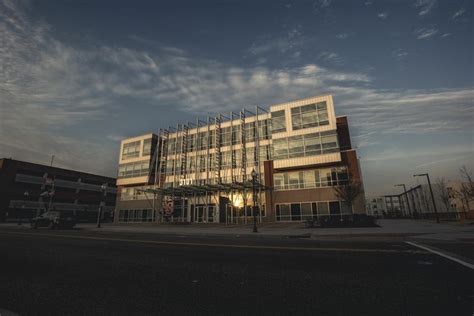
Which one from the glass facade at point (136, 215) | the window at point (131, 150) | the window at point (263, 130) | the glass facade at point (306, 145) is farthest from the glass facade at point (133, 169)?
the glass facade at point (306, 145)

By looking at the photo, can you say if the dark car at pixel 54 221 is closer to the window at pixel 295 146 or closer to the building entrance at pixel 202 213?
the building entrance at pixel 202 213

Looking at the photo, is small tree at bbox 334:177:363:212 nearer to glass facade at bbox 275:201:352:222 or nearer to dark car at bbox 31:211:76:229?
glass facade at bbox 275:201:352:222

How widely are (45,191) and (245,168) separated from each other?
4973cm

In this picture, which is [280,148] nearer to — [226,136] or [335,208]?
[226,136]

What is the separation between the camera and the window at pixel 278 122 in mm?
36344

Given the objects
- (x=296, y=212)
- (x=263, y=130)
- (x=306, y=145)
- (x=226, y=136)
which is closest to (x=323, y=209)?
(x=296, y=212)

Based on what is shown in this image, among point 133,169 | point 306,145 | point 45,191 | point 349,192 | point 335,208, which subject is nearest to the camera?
point 349,192

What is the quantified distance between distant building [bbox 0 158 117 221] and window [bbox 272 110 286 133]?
1491 inches

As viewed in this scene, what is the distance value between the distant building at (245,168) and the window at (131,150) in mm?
297

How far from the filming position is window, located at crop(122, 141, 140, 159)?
49850 mm

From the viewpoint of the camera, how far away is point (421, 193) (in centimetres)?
8075

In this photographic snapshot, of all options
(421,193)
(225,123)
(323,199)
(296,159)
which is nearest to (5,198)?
(225,123)

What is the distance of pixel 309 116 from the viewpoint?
34.8m

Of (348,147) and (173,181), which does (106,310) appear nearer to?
(348,147)
